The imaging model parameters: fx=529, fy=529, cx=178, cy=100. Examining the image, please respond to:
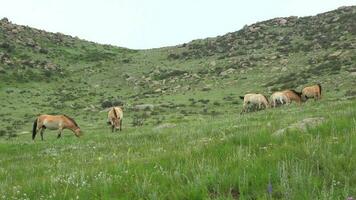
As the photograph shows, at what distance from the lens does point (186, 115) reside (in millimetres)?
41656

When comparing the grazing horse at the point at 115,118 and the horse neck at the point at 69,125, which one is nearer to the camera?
the horse neck at the point at 69,125

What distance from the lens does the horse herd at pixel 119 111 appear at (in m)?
30.6

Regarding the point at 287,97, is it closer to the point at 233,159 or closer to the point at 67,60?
the point at 233,159

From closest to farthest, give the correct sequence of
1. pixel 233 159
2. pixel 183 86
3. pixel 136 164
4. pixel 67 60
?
pixel 233 159 < pixel 136 164 < pixel 183 86 < pixel 67 60

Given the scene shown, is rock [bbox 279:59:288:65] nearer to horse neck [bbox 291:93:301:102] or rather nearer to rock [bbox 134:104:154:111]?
rock [bbox 134:104:154:111]

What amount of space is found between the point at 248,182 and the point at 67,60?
8300cm

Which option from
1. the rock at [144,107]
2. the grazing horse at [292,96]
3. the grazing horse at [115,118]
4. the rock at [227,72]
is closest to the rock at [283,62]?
the rock at [227,72]

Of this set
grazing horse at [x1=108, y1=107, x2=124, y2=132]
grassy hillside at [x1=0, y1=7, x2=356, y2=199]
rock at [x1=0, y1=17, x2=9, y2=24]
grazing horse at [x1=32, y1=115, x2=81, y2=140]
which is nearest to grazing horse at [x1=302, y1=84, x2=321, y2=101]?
grassy hillside at [x1=0, y1=7, x2=356, y2=199]

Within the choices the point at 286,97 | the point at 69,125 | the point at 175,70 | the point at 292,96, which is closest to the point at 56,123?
the point at 69,125

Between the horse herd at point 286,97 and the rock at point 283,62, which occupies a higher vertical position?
the rock at point 283,62

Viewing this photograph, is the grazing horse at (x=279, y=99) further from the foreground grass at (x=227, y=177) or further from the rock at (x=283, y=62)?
the rock at (x=283, y=62)

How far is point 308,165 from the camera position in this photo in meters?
5.84

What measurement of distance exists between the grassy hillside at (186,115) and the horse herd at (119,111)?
70.5 inches

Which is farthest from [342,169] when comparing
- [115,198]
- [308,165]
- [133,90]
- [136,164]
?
[133,90]
